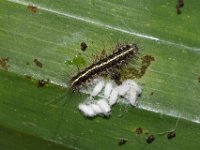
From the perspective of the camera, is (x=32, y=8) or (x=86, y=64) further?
(x=86, y=64)

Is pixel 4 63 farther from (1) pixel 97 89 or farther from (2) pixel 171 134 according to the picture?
(2) pixel 171 134

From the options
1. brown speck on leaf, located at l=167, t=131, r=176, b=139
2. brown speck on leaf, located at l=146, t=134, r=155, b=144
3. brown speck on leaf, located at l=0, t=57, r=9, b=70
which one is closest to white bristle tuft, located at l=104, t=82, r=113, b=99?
brown speck on leaf, located at l=146, t=134, r=155, b=144

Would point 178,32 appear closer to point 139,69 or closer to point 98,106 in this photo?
point 139,69

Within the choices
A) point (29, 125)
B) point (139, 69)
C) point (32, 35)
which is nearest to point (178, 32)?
point (139, 69)

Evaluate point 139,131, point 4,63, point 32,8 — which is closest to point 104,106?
point 139,131

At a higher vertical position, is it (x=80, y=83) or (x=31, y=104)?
(x=80, y=83)

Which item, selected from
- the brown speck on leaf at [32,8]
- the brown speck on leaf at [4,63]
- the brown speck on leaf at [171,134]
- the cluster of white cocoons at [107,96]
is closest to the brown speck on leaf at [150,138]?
the brown speck on leaf at [171,134]

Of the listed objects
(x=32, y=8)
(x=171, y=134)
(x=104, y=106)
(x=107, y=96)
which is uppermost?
(x=32, y=8)
